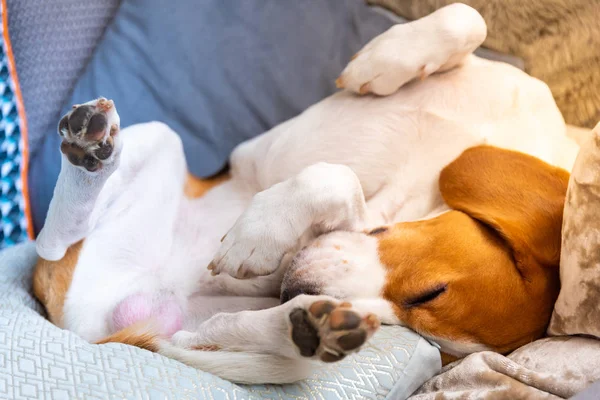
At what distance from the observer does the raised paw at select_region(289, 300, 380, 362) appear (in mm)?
977

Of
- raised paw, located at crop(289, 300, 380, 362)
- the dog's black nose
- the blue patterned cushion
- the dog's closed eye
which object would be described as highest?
raised paw, located at crop(289, 300, 380, 362)

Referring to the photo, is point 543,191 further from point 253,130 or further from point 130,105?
point 130,105

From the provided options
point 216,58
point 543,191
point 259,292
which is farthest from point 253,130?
point 543,191

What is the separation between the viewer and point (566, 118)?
1.93 m

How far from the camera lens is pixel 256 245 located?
1.31 meters

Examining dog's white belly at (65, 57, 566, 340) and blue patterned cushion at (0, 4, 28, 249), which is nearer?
dog's white belly at (65, 57, 566, 340)

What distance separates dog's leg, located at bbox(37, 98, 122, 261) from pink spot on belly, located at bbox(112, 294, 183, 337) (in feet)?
0.67

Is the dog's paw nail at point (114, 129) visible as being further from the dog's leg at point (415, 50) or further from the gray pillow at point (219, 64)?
the gray pillow at point (219, 64)

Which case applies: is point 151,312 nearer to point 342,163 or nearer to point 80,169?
point 80,169

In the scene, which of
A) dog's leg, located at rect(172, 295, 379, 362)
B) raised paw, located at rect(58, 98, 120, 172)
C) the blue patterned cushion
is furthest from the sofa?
raised paw, located at rect(58, 98, 120, 172)

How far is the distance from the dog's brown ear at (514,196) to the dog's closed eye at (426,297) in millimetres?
185

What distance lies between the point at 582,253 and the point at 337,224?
0.51 metres

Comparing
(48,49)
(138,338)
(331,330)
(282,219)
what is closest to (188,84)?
(48,49)

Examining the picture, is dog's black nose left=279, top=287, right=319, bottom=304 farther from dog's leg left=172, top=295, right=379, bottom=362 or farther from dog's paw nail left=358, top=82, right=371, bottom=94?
dog's paw nail left=358, top=82, right=371, bottom=94
